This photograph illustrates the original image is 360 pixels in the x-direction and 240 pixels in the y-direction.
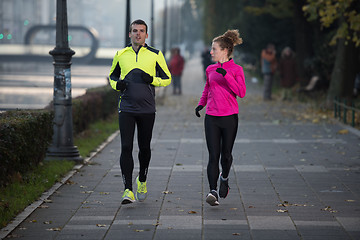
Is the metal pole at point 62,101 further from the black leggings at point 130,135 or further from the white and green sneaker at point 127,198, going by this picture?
the white and green sneaker at point 127,198

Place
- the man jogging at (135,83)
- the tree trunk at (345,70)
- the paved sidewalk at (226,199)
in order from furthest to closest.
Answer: the tree trunk at (345,70), the man jogging at (135,83), the paved sidewalk at (226,199)

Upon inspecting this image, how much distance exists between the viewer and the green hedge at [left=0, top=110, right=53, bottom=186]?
25.7 feet

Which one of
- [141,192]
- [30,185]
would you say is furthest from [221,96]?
[30,185]

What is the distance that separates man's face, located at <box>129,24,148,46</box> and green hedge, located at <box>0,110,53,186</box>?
1681 mm

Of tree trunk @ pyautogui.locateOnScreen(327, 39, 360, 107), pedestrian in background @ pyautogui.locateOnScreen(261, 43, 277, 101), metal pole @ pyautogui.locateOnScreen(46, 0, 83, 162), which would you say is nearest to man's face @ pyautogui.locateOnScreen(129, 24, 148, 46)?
metal pole @ pyautogui.locateOnScreen(46, 0, 83, 162)

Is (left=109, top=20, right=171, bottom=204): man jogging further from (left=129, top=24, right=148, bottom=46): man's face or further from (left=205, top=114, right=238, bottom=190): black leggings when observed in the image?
(left=205, top=114, right=238, bottom=190): black leggings

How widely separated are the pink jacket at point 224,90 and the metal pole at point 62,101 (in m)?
3.76

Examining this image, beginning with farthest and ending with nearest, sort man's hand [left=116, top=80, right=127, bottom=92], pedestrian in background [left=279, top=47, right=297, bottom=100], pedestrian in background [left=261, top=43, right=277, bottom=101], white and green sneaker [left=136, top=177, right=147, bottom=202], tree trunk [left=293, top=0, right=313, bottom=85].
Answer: tree trunk [left=293, top=0, right=313, bottom=85], pedestrian in background [left=279, top=47, right=297, bottom=100], pedestrian in background [left=261, top=43, right=277, bottom=101], white and green sneaker [left=136, top=177, right=147, bottom=202], man's hand [left=116, top=80, right=127, bottom=92]

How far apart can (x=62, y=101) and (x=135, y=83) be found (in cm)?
356

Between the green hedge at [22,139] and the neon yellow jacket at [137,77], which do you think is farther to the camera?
the green hedge at [22,139]

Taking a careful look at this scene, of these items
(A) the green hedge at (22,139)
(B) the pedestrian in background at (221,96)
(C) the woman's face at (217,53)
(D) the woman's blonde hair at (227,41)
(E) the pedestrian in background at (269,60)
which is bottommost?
(E) the pedestrian in background at (269,60)

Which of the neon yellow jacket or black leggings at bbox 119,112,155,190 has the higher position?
the neon yellow jacket

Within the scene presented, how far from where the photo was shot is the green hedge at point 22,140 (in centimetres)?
785

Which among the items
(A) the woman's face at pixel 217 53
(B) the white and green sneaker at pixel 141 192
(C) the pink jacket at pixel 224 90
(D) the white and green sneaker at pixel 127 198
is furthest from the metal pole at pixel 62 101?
(A) the woman's face at pixel 217 53
